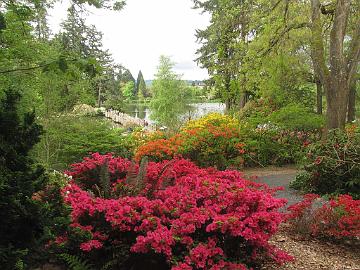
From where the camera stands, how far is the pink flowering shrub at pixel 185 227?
327 cm

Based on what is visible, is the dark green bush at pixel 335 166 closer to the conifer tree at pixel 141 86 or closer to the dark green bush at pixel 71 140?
the dark green bush at pixel 71 140

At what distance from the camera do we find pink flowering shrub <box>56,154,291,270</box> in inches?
129

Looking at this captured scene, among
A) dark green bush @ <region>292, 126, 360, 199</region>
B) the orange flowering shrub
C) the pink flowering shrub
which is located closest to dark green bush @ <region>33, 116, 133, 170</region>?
the orange flowering shrub

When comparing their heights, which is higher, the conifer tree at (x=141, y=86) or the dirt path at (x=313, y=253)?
the conifer tree at (x=141, y=86)

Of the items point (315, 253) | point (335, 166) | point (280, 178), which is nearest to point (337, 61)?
point (335, 166)

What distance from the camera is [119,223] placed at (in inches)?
133

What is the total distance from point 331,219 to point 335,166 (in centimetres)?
284

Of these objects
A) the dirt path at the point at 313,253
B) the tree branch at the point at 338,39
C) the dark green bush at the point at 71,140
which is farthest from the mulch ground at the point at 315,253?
the dark green bush at the point at 71,140

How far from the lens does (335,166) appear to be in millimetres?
7363

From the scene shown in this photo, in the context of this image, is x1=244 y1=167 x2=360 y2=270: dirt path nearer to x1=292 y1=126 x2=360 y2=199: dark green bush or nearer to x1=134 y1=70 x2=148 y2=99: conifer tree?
x1=292 y1=126 x2=360 y2=199: dark green bush

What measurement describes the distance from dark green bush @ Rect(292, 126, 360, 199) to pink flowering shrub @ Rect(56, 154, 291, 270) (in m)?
3.89

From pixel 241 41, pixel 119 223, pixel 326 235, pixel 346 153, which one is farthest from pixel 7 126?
pixel 241 41

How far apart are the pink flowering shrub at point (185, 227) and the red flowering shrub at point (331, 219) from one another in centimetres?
120

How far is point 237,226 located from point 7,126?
206 cm
